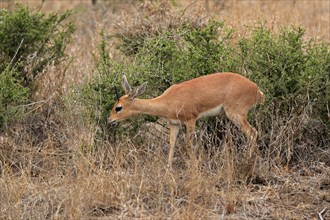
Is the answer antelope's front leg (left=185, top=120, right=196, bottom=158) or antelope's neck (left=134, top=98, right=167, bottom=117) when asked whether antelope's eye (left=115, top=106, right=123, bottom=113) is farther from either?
antelope's front leg (left=185, top=120, right=196, bottom=158)

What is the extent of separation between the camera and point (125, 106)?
821 cm

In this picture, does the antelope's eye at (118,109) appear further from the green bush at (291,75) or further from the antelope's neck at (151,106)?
the green bush at (291,75)

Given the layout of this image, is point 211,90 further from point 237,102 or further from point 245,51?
point 245,51

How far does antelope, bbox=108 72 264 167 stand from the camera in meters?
8.09

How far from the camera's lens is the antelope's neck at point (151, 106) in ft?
27.0

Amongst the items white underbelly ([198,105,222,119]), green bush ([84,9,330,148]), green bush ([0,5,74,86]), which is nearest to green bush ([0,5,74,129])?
green bush ([0,5,74,86])

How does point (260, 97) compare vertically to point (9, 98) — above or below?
below

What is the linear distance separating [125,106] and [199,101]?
0.78 metres

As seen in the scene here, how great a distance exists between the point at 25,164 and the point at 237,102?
232cm

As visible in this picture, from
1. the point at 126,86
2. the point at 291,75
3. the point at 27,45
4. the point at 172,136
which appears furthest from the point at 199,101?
the point at 27,45

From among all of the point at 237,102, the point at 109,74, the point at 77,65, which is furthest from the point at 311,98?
the point at 77,65

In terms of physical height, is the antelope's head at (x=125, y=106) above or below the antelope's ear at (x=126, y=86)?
below

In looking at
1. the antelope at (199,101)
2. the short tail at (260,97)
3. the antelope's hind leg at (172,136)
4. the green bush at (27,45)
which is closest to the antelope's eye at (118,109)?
the antelope at (199,101)

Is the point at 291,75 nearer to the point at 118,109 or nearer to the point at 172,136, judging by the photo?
the point at 172,136
